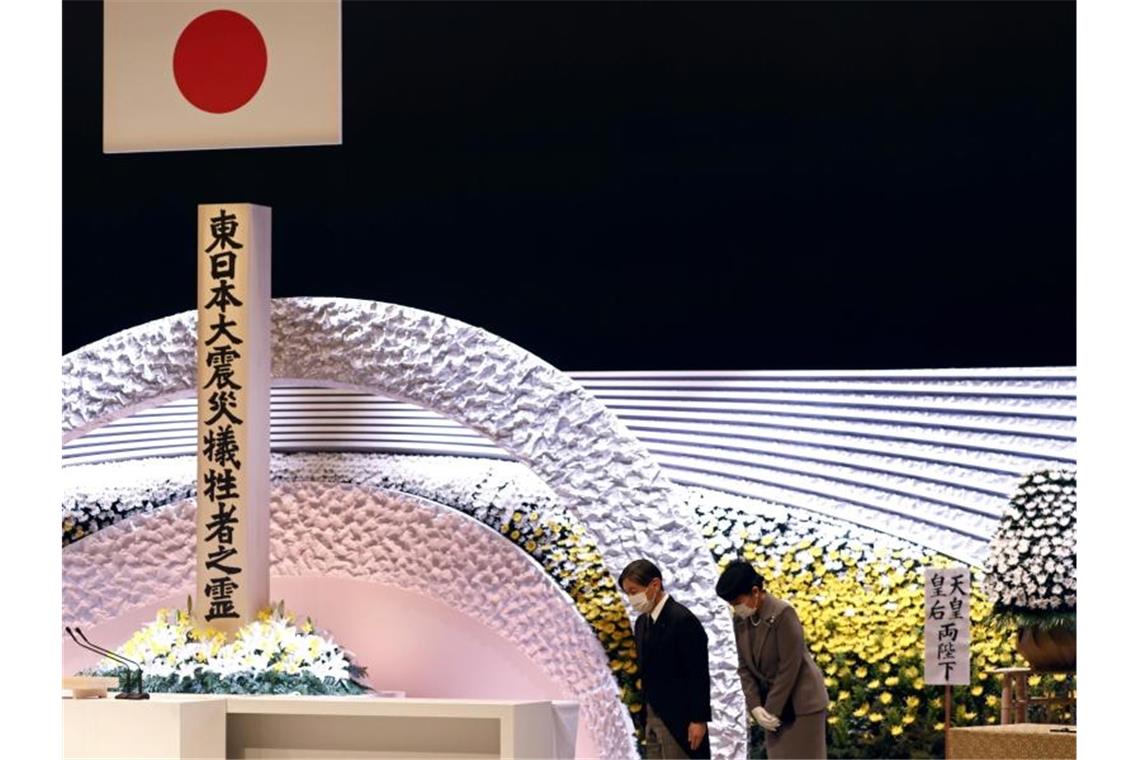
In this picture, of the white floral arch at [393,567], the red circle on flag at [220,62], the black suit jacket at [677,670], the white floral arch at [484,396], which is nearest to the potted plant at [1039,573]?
the black suit jacket at [677,670]

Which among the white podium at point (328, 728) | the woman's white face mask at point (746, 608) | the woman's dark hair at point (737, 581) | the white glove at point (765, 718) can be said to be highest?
the woman's dark hair at point (737, 581)

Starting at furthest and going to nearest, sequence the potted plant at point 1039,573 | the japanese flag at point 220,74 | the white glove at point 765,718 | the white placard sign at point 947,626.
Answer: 1. the japanese flag at point 220,74
2. the white placard sign at point 947,626
3. the white glove at point 765,718
4. the potted plant at point 1039,573

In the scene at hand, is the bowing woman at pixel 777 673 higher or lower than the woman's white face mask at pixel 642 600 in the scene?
lower

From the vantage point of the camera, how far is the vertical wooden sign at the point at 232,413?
23.1ft

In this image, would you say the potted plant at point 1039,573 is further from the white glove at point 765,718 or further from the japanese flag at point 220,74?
the japanese flag at point 220,74

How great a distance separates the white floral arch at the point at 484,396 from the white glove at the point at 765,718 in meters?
1.07

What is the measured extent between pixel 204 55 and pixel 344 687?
2702 millimetres

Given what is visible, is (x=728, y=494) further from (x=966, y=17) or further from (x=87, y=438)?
(x=87, y=438)

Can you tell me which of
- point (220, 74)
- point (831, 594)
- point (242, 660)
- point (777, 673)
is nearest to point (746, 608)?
point (777, 673)

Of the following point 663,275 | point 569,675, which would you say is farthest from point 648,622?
point 663,275

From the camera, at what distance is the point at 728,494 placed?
7.14 meters

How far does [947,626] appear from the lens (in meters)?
6.10

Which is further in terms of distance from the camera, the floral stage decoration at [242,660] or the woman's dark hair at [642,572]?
the floral stage decoration at [242,660]

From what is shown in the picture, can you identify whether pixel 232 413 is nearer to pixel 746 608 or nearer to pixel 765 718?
pixel 746 608
